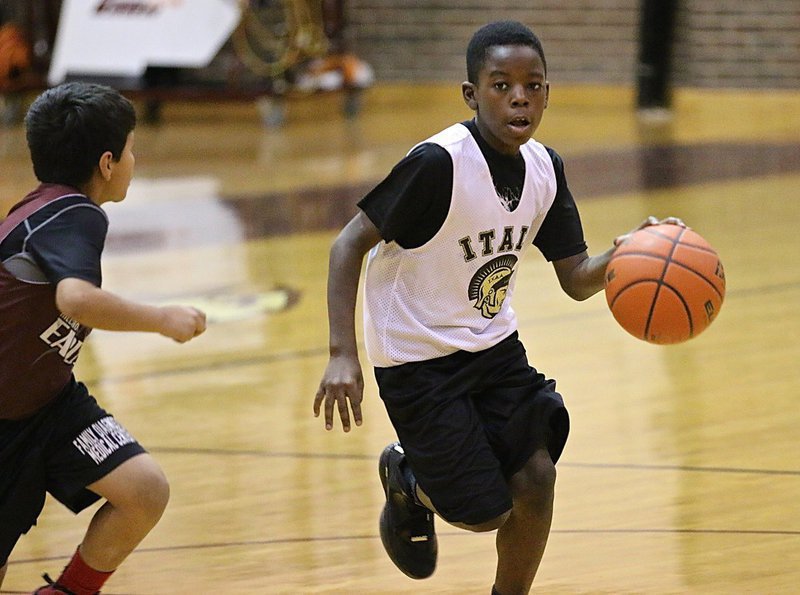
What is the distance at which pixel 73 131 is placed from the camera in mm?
2693

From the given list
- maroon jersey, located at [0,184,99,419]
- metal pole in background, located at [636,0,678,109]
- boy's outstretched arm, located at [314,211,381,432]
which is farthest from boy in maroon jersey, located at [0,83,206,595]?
metal pole in background, located at [636,0,678,109]

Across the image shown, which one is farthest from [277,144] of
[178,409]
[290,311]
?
[178,409]

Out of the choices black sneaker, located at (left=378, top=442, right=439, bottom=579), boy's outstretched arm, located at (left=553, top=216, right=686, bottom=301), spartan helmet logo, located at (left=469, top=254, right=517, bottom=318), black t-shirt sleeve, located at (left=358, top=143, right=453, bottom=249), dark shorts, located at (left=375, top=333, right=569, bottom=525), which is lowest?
black sneaker, located at (left=378, top=442, right=439, bottom=579)

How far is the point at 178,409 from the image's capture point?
4785 mm

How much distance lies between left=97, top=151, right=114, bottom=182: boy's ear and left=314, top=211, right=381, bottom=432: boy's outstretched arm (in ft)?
1.50

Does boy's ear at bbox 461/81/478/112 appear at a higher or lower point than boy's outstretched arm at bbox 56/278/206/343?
higher

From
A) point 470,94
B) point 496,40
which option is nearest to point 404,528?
point 470,94

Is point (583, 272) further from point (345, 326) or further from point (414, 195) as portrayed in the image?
point (345, 326)

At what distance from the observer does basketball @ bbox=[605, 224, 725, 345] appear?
2.88 metres

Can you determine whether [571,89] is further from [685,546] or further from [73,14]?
[685,546]

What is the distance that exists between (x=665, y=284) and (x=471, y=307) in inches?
15.3

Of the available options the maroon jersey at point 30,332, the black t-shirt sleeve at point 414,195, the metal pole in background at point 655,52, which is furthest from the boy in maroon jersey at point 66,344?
the metal pole in background at point 655,52

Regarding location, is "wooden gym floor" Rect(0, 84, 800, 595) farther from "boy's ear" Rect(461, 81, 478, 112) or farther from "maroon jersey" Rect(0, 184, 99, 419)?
"boy's ear" Rect(461, 81, 478, 112)

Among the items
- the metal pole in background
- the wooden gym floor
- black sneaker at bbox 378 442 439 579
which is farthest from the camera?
the metal pole in background
